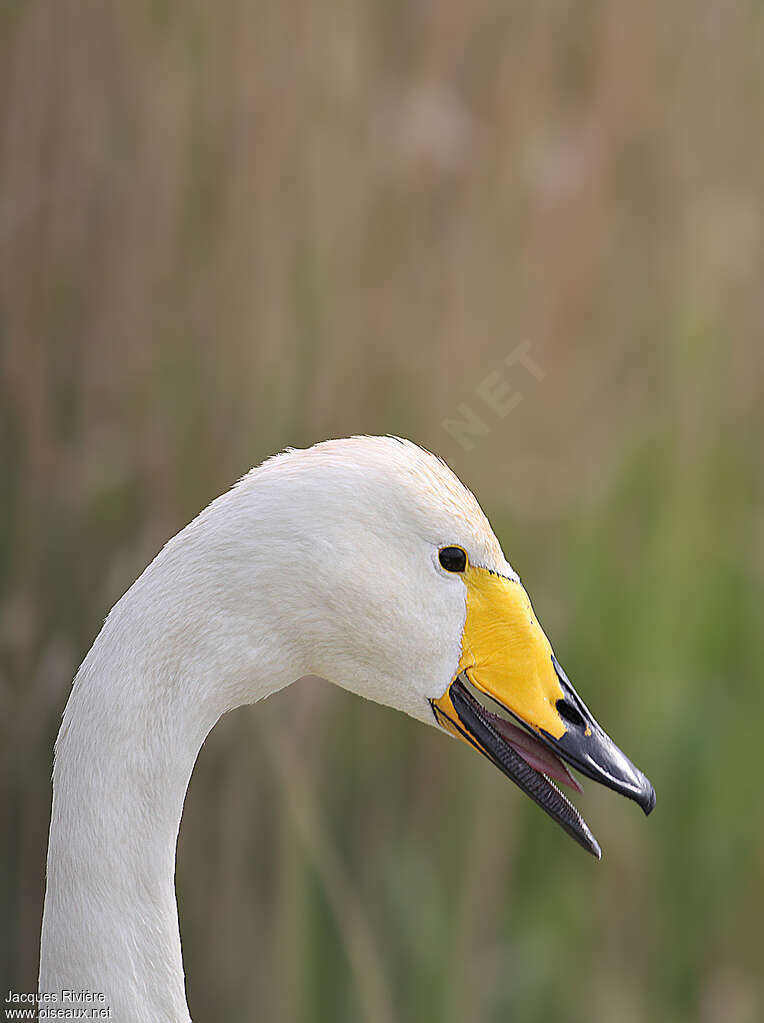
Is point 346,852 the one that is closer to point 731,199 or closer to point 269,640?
point 269,640

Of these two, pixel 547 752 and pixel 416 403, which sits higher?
pixel 416 403

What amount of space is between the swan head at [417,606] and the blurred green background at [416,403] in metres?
0.59

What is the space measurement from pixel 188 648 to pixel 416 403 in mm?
701

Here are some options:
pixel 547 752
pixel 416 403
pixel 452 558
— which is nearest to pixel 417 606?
pixel 452 558

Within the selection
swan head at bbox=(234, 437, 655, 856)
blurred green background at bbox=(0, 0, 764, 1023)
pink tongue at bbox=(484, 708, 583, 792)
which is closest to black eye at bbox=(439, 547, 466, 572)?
swan head at bbox=(234, 437, 655, 856)

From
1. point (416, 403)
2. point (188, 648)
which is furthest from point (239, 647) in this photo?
point (416, 403)

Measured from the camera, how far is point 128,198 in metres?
1.19

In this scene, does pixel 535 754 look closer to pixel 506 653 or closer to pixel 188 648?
pixel 506 653

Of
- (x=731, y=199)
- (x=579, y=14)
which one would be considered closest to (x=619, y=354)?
(x=731, y=199)

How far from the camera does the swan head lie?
64 centimetres

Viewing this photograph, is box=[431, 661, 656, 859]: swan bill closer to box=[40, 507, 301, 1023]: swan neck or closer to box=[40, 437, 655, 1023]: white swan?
box=[40, 437, 655, 1023]: white swan

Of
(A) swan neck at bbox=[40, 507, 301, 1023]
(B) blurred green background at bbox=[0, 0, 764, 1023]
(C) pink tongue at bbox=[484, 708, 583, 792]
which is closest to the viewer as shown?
(A) swan neck at bbox=[40, 507, 301, 1023]

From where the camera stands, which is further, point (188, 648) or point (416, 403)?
point (416, 403)

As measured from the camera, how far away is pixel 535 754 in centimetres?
72
